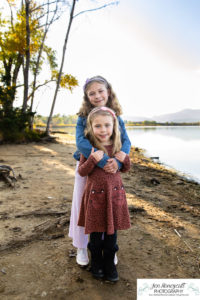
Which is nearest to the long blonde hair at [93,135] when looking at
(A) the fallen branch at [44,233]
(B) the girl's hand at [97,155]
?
(B) the girl's hand at [97,155]

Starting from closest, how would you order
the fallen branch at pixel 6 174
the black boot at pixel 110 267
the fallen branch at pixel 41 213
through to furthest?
the black boot at pixel 110 267, the fallen branch at pixel 41 213, the fallen branch at pixel 6 174

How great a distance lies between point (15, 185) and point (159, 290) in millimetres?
3539

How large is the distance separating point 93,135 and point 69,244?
145 cm

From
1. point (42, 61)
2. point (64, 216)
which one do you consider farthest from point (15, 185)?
point (42, 61)

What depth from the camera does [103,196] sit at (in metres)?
2.10

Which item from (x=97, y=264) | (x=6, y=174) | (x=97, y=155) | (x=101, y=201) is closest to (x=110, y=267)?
(x=97, y=264)

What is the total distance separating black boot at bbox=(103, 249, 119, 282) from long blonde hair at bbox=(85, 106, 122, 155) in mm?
947

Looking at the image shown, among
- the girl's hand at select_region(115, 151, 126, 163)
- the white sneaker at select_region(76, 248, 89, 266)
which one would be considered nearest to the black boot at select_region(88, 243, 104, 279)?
the white sneaker at select_region(76, 248, 89, 266)

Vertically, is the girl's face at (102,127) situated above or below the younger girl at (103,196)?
above

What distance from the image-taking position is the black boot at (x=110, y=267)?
7.16 feet

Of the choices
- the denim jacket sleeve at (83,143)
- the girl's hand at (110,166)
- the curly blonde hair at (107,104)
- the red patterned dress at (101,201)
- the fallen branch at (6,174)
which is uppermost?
the curly blonde hair at (107,104)

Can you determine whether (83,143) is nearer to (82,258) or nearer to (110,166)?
(110,166)

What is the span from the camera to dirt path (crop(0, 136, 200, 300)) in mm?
2084

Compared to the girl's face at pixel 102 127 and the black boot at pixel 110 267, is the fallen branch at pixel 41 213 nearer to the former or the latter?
the black boot at pixel 110 267
